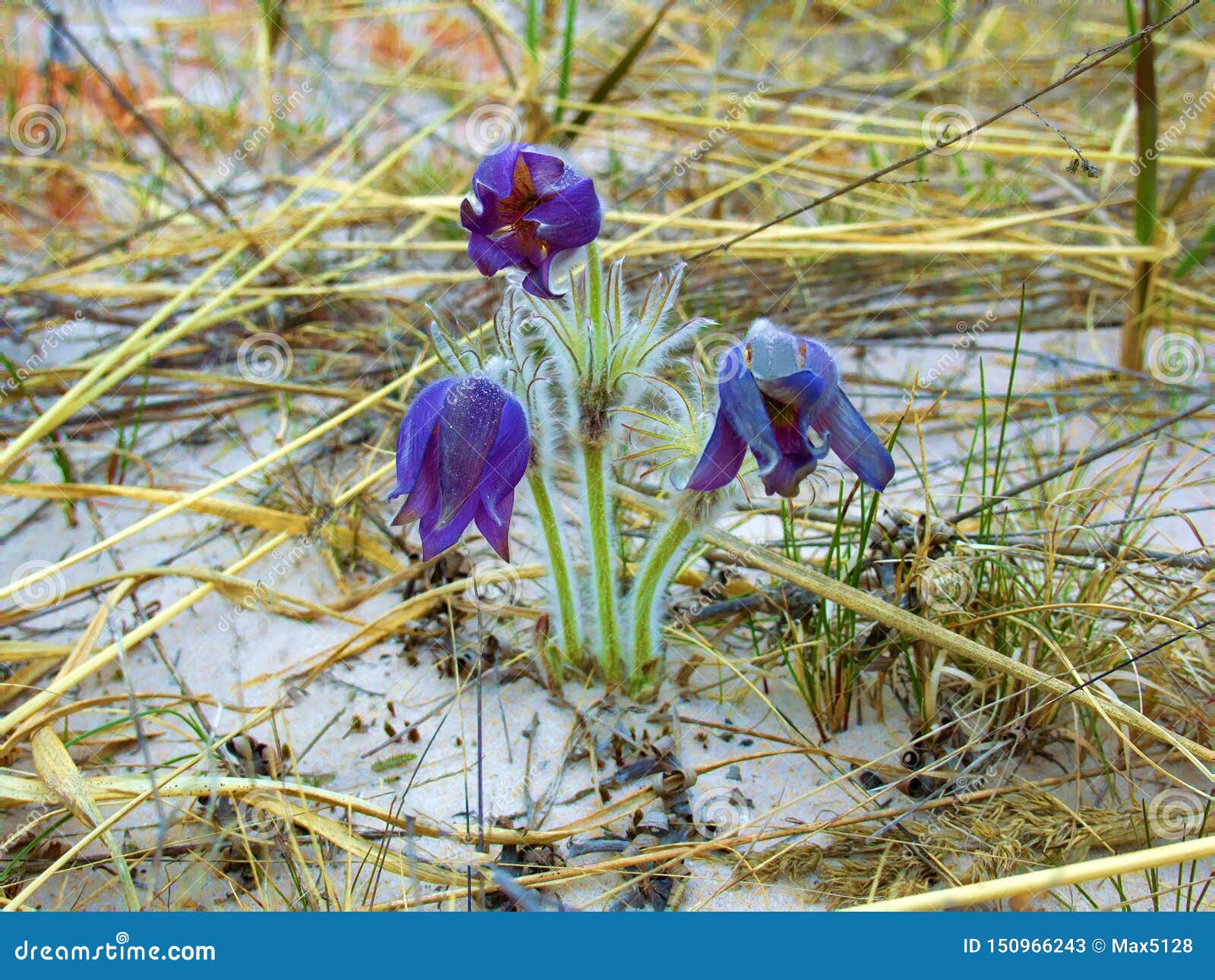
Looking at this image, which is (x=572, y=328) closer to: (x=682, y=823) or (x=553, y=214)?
Result: (x=553, y=214)

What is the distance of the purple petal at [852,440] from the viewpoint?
113 cm

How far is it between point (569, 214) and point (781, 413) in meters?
0.32

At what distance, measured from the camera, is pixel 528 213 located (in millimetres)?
1136

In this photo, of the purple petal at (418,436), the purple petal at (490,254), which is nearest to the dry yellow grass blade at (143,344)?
the purple petal at (418,436)

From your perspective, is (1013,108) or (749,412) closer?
(749,412)

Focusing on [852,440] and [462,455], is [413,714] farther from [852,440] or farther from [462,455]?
[852,440]

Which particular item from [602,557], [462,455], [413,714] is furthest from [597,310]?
[413,714]

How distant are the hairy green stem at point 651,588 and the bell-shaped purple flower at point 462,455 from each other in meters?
0.25

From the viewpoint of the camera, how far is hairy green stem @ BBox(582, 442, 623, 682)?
1.32m

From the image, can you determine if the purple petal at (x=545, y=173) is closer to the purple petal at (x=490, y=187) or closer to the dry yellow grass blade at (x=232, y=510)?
the purple petal at (x=490, y=187)

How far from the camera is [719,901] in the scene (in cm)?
124

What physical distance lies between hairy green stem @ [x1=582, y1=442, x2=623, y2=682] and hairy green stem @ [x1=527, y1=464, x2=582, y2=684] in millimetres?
40

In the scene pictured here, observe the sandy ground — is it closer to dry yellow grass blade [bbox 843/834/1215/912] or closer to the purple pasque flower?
dry yellow grass blade [bbox 843/834/1215/912]
